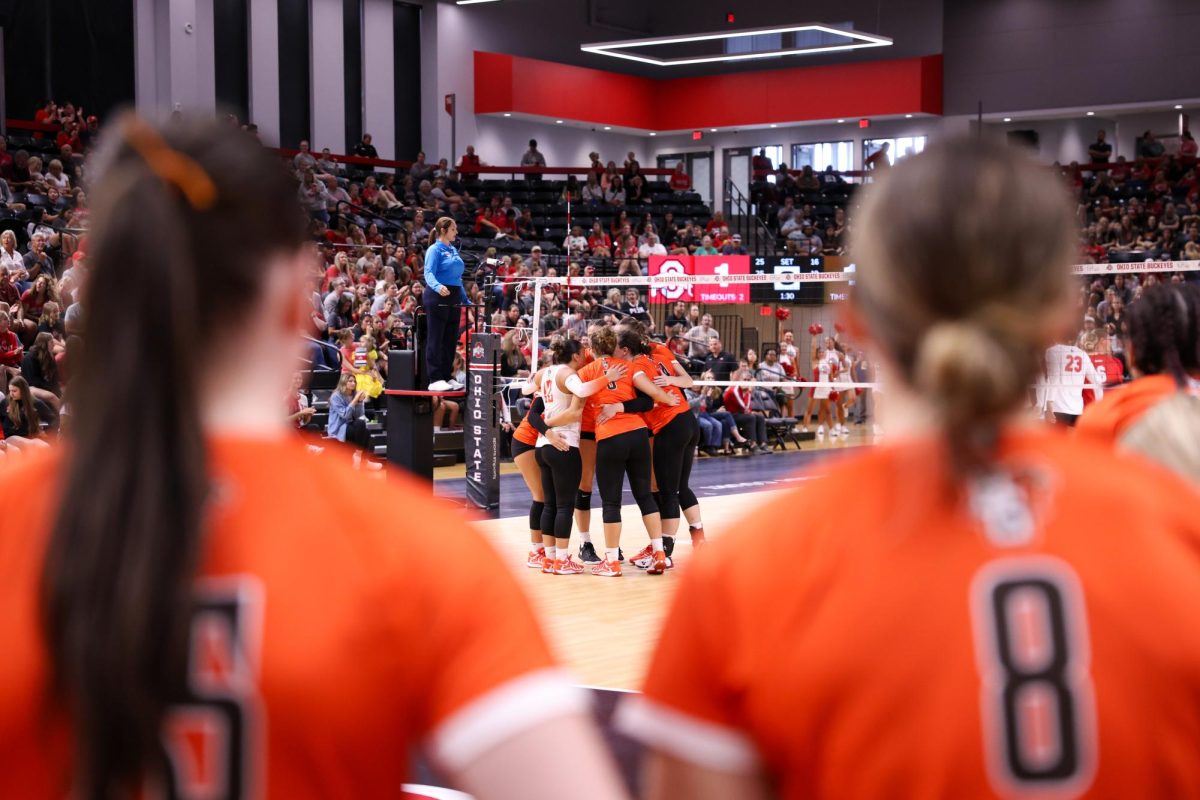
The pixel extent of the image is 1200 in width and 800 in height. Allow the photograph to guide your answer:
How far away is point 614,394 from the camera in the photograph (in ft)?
32.0

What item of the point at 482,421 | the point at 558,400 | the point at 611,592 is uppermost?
the point at 558,400

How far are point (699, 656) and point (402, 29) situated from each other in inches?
1197

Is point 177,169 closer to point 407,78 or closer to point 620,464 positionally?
point 620,464

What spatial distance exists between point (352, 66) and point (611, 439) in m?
21.3

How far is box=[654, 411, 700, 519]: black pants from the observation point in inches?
397

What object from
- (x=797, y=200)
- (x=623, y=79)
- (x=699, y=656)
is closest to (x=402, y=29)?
(x=623, y=79)

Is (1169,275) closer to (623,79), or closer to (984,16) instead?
(984,16)

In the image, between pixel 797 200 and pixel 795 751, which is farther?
pixel 797 200

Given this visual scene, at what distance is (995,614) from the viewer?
1236 millimetres

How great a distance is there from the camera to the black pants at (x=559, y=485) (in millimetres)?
9914

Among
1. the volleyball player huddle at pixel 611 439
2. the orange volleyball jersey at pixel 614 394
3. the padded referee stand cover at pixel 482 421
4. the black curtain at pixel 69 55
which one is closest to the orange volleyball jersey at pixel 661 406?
the volleyball player huddle at pixel 611 439

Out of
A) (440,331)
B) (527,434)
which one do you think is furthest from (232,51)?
(527,434)

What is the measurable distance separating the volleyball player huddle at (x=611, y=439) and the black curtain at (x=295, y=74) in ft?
63.2

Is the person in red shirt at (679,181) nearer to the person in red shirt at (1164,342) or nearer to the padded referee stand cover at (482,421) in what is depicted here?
the padded referee stand cover at (482,421)
